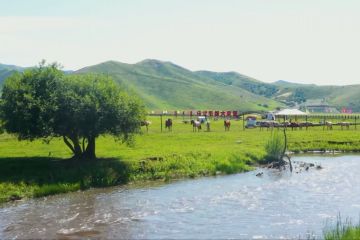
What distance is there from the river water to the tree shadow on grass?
1589 mm

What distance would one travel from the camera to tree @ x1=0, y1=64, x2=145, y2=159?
38.3m

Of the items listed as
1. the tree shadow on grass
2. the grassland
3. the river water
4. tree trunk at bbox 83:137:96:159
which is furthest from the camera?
tree trunk at bbox 83:137:96:159

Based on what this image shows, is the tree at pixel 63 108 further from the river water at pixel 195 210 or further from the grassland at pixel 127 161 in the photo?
the river water at pixel 195 210

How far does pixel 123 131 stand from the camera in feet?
134

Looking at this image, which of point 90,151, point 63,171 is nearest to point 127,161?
point 90,151

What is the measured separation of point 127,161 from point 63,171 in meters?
6.06

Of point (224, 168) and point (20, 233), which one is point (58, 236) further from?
point (224, 168)

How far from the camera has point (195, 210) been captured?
2969cm

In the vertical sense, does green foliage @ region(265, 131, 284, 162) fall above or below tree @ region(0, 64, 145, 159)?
below

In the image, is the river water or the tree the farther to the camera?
the tree

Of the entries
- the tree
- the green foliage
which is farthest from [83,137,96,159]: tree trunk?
the green foliage

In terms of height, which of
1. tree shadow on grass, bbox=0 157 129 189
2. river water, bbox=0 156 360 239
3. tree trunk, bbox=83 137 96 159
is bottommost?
river water, bbox=0 156 360 239

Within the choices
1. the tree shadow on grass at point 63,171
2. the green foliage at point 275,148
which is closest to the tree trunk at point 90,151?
the tree shadow on grass at point 63,171

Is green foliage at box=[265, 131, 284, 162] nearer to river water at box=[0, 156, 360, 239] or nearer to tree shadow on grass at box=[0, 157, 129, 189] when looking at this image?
river water at box=[0, 156, 360, 239]
